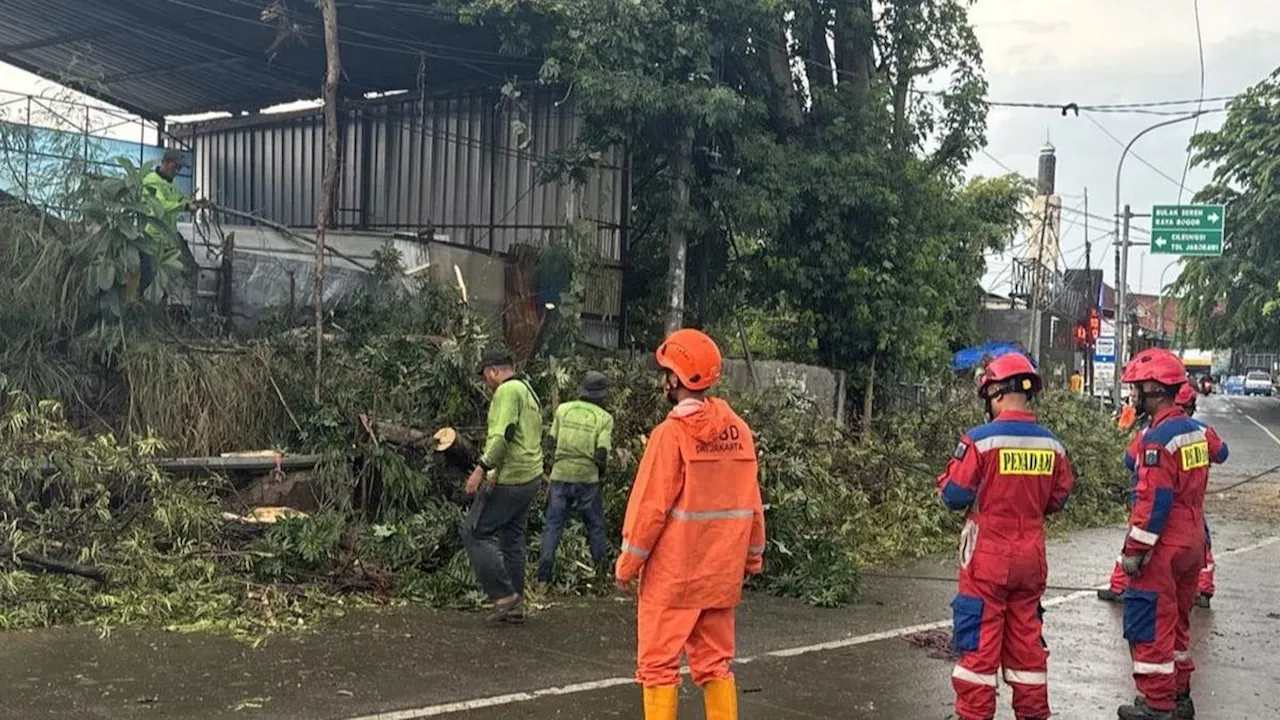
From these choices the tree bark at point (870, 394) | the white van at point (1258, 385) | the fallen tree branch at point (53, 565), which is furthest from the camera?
the white van at point (1258, 385)

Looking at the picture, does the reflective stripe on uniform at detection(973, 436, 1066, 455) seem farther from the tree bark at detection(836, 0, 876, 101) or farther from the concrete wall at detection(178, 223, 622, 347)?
the tree bark at detection(836, 0, 876, 101)

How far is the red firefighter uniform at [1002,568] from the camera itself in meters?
4.63

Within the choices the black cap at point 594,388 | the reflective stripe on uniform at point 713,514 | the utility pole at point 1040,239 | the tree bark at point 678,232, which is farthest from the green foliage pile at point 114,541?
the utility pole at point 1040,239

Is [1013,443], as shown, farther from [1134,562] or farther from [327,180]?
[327,180]

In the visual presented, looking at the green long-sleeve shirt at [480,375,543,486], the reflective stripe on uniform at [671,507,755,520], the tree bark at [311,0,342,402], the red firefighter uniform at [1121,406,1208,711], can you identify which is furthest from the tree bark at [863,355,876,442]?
the reflective stripe on uniform at [671,507,755,520]

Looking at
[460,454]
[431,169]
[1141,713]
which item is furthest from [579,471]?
[431,169]

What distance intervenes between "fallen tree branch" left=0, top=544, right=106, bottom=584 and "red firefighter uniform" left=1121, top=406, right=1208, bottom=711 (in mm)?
5682

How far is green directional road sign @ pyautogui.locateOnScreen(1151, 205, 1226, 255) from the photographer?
23.1 metres

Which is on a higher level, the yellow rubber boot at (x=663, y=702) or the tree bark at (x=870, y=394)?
the tree bark at (x=870, y=394)

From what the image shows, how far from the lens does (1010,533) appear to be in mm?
4664

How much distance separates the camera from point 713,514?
435cm

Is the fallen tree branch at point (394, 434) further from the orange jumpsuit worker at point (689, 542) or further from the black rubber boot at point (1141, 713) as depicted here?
the black rubber boot at point (1141, 713)

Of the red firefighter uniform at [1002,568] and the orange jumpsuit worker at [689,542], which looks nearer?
the orange jumpsuit worker at [689,542]

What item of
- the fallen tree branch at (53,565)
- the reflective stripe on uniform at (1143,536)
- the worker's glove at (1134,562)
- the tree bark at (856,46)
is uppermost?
the tree bark at (856,46)
